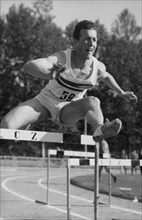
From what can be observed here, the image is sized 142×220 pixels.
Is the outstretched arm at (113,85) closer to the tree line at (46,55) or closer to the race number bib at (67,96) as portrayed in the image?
the race number bib at (67,96)

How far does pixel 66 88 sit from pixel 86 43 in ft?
1.92

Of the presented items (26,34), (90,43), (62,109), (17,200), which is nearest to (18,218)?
(17,200)

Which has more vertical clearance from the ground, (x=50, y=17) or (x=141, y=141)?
(x=50, y=17)

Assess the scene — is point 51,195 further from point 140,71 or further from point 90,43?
point 140,71

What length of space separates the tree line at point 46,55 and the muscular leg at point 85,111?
42.2 meters

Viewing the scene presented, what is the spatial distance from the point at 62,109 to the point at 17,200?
24.0 feet

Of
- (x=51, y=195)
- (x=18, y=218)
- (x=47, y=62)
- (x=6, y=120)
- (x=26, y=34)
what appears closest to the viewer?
(x=47, y=62)

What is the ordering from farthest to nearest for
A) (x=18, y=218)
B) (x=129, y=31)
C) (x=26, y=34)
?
(x=129, y=31) < (x=26, y=34) < (x=18, y=218)

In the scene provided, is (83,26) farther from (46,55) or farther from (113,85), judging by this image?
(46,55)

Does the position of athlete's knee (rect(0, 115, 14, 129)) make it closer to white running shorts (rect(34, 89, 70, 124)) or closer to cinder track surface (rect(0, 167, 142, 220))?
white running shorts (rect(34, 89, 70, 124))

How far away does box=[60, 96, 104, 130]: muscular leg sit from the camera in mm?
5262

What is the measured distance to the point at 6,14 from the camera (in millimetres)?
52656

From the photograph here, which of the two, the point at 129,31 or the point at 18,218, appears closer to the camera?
the point at 18,218

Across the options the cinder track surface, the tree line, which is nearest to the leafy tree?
the tree line
